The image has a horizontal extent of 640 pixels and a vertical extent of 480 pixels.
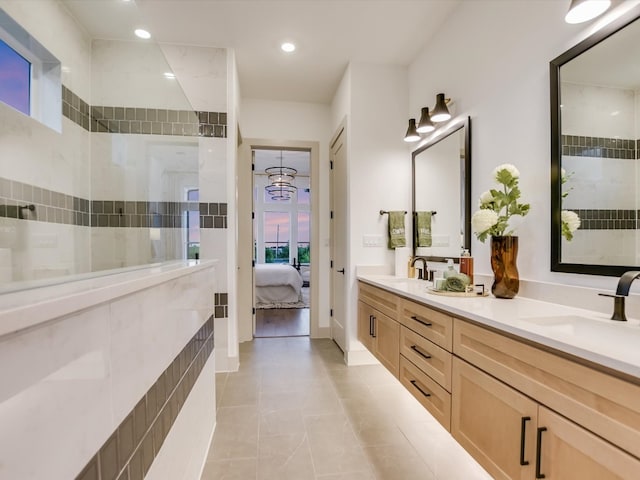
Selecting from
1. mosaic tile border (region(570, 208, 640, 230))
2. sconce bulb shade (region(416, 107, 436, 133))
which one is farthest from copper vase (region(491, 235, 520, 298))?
sconce bulb shade (region(416, 107, 436, 133))

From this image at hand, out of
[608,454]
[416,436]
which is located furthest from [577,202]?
[416,436]

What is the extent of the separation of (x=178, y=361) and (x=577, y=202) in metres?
1.88

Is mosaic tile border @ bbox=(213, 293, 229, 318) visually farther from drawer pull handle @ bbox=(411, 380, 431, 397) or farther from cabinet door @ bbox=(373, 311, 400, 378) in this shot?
drawer pull handle @ bbox=(411, 380, 431, 397)

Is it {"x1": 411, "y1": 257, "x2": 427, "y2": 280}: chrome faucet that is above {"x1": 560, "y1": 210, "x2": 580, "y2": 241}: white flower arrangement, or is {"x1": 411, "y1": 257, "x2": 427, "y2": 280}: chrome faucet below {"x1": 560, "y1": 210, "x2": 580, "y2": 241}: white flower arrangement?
below

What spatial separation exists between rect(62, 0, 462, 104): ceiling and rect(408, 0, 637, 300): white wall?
39 centimetres

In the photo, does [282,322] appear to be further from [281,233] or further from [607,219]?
[281,233]

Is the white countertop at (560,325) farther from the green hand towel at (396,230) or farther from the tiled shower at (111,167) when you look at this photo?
the tiled shower at (111,167)

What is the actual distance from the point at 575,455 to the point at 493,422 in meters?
0.32

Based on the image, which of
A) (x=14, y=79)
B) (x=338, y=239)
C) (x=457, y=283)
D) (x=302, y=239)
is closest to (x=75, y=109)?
(x=14, y=79)

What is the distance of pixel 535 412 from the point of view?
1001mm

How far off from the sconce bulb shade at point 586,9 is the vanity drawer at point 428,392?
5.56 ft

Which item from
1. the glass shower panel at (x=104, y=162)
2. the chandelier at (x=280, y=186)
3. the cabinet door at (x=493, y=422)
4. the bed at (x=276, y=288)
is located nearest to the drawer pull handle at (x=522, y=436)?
the cabinet door at (x=493, y=422)

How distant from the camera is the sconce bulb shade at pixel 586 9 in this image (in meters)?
1.24

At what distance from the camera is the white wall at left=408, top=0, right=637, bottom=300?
1649 mm
